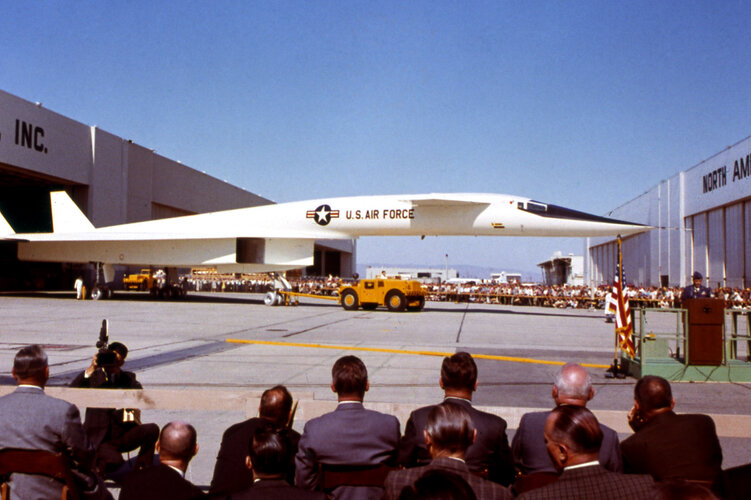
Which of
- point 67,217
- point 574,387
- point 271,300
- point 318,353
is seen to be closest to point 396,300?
point 271,300

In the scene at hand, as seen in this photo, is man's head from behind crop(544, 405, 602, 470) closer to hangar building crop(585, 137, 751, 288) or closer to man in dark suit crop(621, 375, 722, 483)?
man in dark suit crop(621, 375, 722, 483)

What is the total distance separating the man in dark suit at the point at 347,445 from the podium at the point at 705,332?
24.1ft

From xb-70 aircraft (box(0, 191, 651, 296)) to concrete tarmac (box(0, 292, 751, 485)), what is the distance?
3129 millimetres

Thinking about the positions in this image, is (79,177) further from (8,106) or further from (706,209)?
(706,209)

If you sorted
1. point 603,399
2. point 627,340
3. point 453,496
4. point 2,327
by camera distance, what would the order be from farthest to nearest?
point 2,327
point 627,340
point 603,399
point 453,496

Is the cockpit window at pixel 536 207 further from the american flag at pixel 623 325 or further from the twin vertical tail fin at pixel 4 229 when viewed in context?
the twin vertical tail fin at pixel 4 229

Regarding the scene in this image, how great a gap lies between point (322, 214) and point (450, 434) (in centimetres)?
1986

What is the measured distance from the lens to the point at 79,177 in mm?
31125

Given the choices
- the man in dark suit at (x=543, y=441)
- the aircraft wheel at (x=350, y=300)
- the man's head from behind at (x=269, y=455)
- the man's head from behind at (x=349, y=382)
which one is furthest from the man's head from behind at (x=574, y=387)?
the aircraft wheel at (x=350, y=300)

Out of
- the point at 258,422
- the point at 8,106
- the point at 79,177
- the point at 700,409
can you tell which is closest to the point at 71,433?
the point at 258,422

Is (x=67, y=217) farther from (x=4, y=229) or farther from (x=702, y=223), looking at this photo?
(x=702, y=223)

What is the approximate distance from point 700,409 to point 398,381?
376cm

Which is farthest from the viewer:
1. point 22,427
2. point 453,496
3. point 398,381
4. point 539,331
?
point 539,331

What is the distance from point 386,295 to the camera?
22.2m
